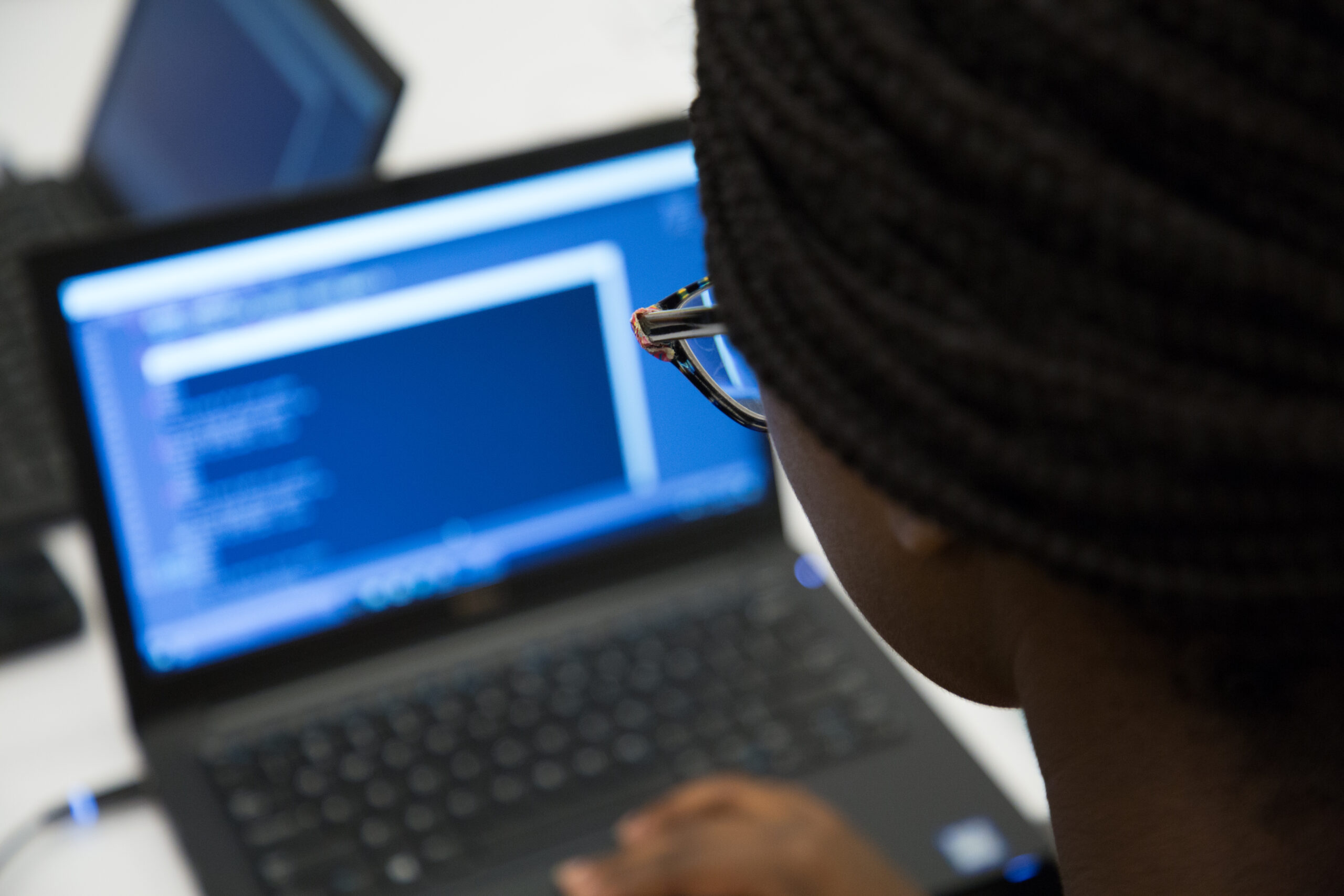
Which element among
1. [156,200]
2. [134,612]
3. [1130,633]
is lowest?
[1130,633]

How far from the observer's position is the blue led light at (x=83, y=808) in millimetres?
709

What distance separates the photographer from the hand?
2.01 feet

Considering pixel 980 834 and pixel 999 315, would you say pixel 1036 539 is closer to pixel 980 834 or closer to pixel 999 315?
pixel 999 315

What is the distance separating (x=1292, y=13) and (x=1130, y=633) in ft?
0.53

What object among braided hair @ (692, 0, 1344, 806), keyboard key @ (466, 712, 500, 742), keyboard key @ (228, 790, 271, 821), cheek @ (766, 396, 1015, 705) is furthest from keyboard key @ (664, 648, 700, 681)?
braided hair @ (692, 0, 1344, 806)

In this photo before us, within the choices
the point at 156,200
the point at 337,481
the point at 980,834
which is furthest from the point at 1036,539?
the point at 156,200

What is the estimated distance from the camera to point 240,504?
724 mm

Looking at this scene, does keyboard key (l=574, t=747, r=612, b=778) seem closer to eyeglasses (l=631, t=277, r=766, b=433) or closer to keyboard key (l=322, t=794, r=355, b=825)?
keyboard key (l=322, t=794, r=355, b=825)

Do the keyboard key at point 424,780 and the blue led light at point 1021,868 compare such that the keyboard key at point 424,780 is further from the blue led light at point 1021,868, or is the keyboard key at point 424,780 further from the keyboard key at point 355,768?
the blue led light at point 1021,868

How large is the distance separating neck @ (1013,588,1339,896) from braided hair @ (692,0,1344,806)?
1.6 inches

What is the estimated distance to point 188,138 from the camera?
3.24 ft

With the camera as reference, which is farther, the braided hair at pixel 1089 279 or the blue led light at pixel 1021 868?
the blue led light at pixel 1021 868

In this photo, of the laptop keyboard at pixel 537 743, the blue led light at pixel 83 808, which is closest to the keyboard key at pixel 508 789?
the laptop keyboard at pixel 537 743

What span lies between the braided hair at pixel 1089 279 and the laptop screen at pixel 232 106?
1.79 feet
